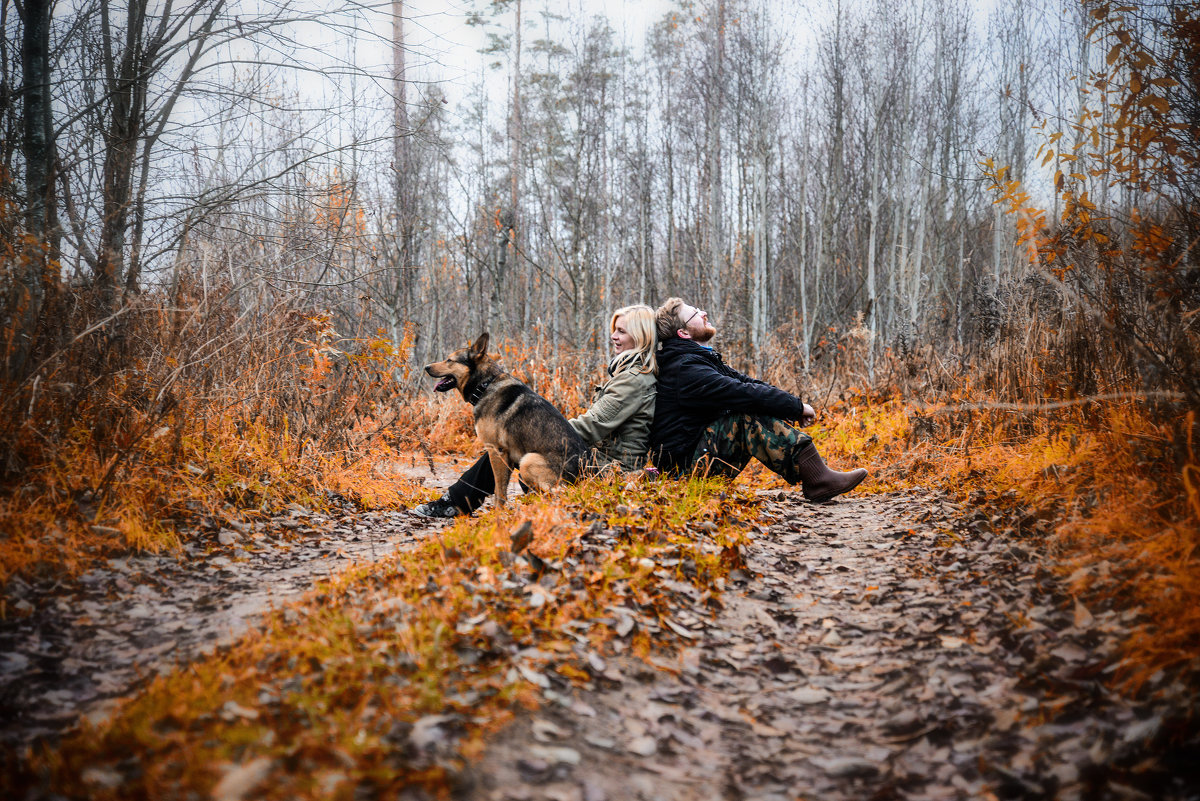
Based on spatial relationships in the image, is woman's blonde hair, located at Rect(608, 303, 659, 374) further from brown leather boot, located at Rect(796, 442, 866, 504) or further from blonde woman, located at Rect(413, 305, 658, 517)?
brown leather boot, located at Rect(796, 442, 866, 504)

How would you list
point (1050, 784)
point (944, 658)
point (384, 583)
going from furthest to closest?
point (384, 583) → point (944, 658) → point (1050, 784)

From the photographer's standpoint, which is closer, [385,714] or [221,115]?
[385,714]

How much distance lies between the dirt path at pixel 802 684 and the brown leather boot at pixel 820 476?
994 mm

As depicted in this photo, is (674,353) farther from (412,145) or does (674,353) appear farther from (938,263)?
(938,263)

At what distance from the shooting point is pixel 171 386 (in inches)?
197

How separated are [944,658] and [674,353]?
327cm

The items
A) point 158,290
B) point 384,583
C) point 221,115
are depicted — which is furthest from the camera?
point 221,115

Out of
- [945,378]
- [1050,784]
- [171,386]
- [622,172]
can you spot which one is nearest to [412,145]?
[622,172]

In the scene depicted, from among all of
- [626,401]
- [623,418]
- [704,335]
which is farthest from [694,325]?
[623,418]

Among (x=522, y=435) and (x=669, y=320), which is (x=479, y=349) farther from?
(x=669, y=320)

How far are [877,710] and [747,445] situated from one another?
9.47ft

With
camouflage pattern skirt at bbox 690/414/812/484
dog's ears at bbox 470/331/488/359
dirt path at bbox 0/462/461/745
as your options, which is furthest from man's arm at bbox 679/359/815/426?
dirt path at bbox 0/462/461/745

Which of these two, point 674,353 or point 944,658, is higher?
point 674,353

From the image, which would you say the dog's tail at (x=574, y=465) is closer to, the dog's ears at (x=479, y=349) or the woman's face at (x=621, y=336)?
the woman's face at (x=621, y=336)
